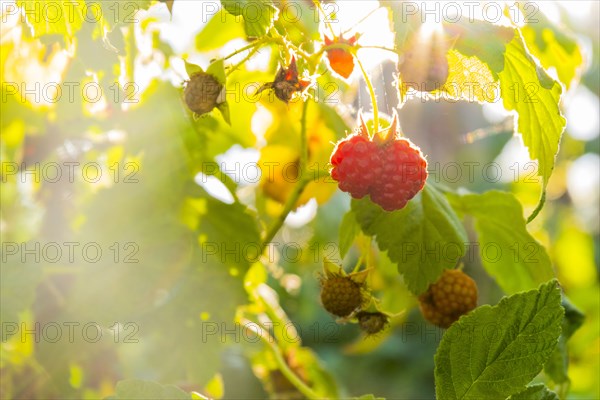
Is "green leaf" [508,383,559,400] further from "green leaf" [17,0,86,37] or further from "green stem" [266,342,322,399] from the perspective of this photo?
"green leaf" [17,0,86,37]

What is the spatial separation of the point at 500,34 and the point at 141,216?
589 millimetres

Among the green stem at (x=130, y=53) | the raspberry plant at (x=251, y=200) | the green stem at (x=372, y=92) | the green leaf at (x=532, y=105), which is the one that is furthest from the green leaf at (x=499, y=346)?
the green stem at (x=130, y=53)

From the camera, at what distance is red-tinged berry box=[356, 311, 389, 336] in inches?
41.5

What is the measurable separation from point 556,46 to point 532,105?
666 millimetres

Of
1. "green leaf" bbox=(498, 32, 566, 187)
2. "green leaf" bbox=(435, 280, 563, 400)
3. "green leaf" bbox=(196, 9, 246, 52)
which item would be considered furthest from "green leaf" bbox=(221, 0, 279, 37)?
"green leaf" bbox=(196, 9, 246, 52)

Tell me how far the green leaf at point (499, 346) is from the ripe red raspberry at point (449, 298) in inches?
12.1

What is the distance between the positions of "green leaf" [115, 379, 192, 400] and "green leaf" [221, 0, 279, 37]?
1.13ft

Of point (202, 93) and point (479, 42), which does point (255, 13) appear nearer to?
point (202, 93)

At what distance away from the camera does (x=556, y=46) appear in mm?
1495

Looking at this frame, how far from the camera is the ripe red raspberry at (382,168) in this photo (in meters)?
0.88

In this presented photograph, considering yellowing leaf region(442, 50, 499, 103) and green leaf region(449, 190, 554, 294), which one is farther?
green leaf region(449, 190, 554, 294)

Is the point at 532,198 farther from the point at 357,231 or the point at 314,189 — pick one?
the point at 357,231

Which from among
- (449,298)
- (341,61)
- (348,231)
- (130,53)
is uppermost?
(341,61)

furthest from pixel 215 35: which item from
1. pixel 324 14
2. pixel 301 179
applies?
pixel 324 14
